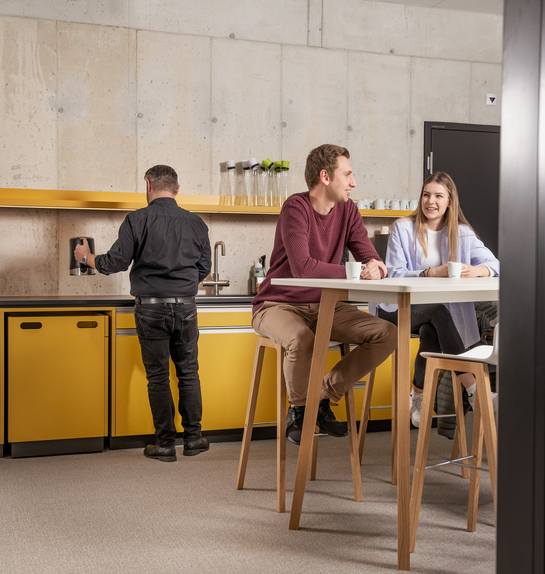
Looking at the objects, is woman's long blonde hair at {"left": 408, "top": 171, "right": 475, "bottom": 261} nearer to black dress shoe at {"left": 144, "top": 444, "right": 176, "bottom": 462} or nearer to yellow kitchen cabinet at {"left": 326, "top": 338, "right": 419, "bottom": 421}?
yellow kitchen cabinet at {"left": 326, "top": 338, "right": 419, "bottom": 421}

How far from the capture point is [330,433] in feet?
8.30

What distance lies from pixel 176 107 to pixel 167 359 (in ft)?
6.16

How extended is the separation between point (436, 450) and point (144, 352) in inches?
68.1

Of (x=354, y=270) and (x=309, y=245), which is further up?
(x=309, y=245)

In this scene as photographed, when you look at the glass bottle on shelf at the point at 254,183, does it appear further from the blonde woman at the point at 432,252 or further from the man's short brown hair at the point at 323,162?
the man's short brown hair at the point at 323,162

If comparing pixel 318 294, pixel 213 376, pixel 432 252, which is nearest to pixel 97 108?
pixel 213 376

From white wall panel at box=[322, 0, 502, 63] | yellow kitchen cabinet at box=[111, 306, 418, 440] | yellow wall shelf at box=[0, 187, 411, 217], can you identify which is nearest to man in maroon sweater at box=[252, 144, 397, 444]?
yellow kitchen cabinet at box=[111, 306, 418, 440]

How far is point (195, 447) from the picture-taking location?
3498mm

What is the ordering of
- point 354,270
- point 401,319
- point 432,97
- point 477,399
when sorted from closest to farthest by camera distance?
point 401,319 < point 477,399 < point 354,270 < point 432,97

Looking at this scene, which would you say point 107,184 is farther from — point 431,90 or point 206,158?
point 431,90

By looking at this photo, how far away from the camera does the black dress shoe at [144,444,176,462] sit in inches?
132

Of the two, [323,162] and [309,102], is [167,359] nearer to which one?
[323,162]

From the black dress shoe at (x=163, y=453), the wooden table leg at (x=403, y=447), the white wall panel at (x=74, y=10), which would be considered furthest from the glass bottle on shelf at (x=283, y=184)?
the wooden table leg at (x=403, y=447)

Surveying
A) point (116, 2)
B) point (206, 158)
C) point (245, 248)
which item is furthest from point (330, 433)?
point (116, 2)
